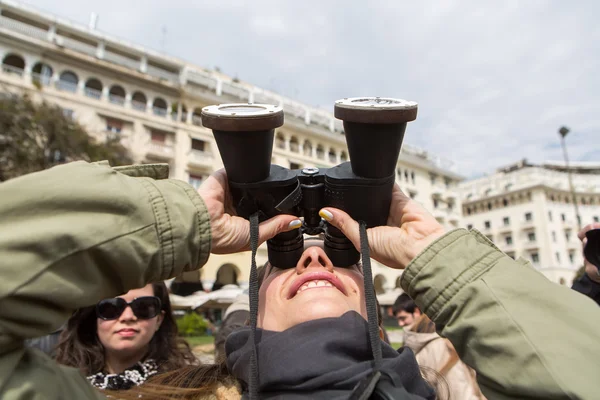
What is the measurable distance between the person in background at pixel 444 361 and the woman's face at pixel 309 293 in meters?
0.96

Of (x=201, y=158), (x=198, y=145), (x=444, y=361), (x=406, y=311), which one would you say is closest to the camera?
(x=444, y=361)

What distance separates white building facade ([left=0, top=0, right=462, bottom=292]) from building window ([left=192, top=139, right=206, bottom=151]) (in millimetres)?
67

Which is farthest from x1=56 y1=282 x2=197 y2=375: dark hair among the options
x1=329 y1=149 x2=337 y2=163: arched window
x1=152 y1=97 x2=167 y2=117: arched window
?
x1=329 y1=149 x2=337 y2=163: arched window

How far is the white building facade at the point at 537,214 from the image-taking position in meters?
44.6

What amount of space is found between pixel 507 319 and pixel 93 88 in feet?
90.2

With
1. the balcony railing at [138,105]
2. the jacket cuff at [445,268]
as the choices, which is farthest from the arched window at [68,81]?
the jacket cuff at [445,268]

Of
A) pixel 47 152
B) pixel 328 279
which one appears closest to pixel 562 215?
pixel 47 152

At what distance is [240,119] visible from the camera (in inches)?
55.1

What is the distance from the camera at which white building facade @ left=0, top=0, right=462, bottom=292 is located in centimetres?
2175

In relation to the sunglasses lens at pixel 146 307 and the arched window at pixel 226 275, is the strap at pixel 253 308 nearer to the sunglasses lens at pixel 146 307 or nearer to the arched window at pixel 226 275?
the sunglasses lens at pixel 146 307

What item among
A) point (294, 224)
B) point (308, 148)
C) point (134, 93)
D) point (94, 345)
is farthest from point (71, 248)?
point (308, 148)

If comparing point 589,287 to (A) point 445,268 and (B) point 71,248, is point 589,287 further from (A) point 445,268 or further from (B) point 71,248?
(B) point 71,248

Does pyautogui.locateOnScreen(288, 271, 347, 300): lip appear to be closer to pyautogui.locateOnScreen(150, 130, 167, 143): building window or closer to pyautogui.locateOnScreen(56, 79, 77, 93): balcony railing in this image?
pyautogui.locateOnScreen(56, 79, 77, 93): balcony railing

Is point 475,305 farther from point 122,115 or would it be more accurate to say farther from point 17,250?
point 122,115
